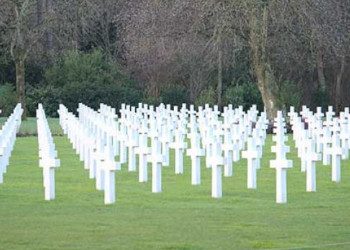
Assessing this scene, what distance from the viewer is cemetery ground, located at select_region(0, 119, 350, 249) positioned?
1416 centimetres

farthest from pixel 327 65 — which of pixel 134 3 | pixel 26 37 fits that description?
pixel 26 37

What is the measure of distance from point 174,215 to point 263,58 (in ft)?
97.8

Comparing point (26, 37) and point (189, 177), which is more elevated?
point (26, 37)

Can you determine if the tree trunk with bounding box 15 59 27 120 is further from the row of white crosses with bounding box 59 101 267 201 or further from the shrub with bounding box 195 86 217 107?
the row of white crosses with bounding box 59 101 267 201

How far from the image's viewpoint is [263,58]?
46.1m

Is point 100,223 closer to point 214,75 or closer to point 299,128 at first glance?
point 299,128

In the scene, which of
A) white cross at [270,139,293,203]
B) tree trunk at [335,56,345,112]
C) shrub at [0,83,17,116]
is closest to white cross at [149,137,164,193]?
white cross at [270,139,293,203]

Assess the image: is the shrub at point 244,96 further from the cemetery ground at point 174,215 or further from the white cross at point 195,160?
the white cross at point 195,160

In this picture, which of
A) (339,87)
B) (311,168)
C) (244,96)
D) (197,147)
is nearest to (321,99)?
(339,87)

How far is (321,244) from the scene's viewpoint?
13.9 m

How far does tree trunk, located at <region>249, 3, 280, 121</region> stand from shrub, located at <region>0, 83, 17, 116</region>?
538 inches

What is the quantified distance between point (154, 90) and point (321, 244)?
50.7 metres

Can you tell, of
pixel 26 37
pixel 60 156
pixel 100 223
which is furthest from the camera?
pixel 26 37

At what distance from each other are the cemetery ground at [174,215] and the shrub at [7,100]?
34279 mm
